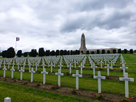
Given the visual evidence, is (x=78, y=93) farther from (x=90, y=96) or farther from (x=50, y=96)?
(x=50, y=96)

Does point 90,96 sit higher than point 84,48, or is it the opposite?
point 84,48

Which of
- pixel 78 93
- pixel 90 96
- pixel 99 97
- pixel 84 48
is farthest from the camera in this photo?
pixel 84 48

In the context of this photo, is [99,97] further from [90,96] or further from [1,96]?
[1,96]

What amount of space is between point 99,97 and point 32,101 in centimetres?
241

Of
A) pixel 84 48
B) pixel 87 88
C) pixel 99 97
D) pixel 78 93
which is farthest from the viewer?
pixel 84 48

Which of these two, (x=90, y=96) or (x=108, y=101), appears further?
(x=90, y=96)

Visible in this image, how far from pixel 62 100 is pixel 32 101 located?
107 cm

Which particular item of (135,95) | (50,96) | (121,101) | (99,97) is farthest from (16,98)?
(135,95)

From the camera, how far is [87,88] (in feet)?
15.7

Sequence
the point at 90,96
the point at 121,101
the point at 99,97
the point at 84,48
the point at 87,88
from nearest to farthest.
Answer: the point at 121,101 → the point at 99,97 → the point at 90,96 → the point at 87,88 → the point at 84,48

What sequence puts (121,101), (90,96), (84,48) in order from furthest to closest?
(84,48)
(90,96)
(121,101)

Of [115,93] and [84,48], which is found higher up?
[84,48]

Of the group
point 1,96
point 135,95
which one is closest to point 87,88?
point 135,95

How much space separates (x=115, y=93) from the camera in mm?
4148
